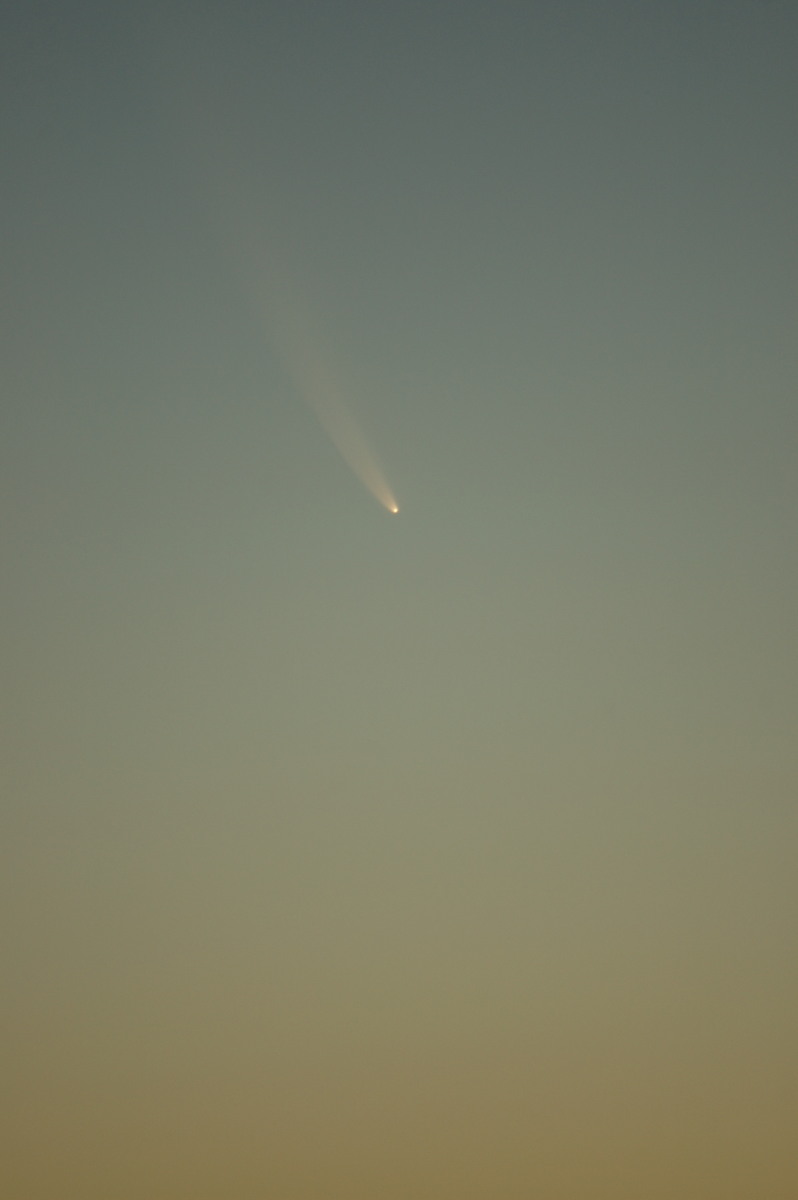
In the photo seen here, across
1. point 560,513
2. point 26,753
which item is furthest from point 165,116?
point 26,753

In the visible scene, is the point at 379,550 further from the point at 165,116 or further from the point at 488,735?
the point at 165,116

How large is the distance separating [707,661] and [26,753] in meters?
1.03

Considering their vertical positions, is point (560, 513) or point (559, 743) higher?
point (560, 513)

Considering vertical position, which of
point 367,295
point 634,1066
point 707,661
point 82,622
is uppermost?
point 367,295

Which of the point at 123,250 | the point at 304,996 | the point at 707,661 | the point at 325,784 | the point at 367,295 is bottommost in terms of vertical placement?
the point at 304,996

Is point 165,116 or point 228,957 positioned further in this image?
point 165,116

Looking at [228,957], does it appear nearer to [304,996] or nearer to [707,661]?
[304,996]

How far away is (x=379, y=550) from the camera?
1.41 m

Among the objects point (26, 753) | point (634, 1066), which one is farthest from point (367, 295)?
point (634, 1066)

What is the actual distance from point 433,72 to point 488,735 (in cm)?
105

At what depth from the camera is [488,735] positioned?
4.52 ft

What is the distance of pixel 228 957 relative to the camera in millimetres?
1340

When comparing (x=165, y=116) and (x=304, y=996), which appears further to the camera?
(x=165, y=116)

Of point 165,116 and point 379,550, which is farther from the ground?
point 165,116
